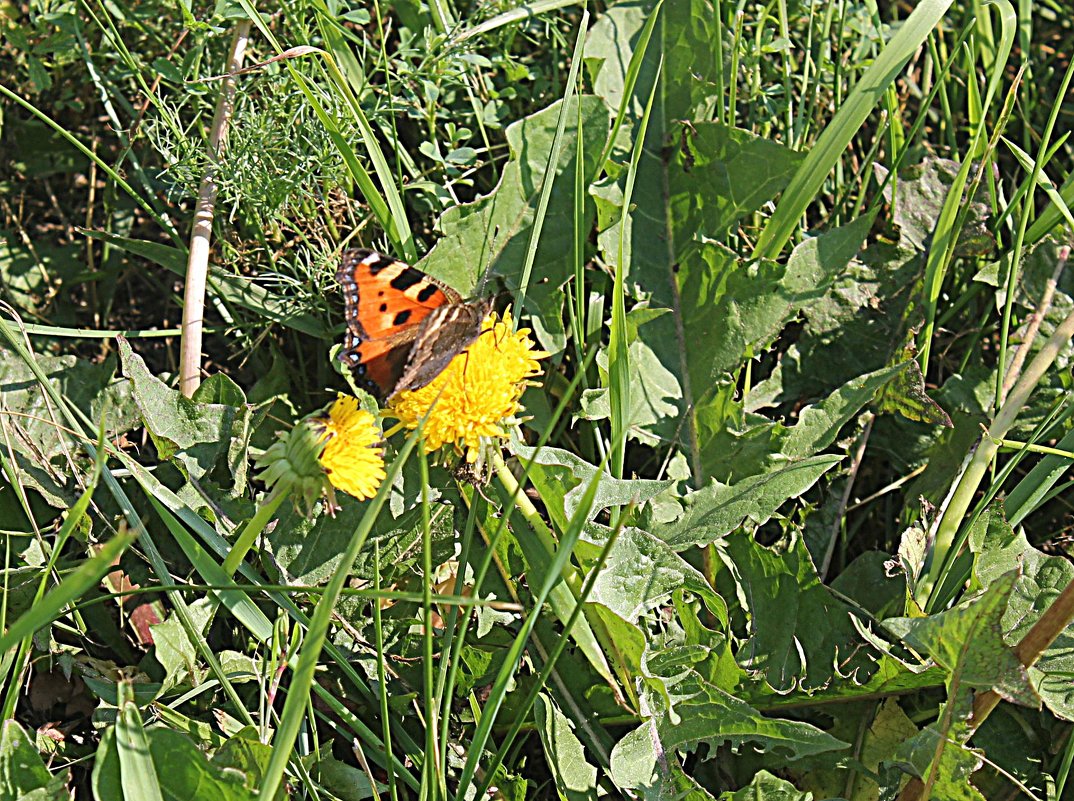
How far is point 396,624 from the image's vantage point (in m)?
2.25

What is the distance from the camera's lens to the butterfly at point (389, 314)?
78.9 inches

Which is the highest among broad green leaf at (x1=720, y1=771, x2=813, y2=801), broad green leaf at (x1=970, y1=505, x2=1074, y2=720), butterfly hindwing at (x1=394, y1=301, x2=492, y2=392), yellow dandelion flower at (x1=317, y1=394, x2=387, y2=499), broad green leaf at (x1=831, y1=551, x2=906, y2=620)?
butterfly hindwing at (x1=394, y1=301, x2=492, y2=392)

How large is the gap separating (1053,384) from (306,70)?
2.13 meters

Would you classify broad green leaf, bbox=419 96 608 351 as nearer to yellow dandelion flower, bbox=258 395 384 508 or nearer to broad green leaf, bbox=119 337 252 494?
broad green leaf, bbox=119 337 252 494

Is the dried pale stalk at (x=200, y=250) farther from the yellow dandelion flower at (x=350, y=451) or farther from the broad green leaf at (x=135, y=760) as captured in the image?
the broad green leaf at (x=135, y=760)

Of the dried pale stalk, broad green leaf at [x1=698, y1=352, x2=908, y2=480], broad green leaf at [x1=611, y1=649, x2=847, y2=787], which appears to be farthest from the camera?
the dried pale stalk

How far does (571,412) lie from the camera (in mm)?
2588

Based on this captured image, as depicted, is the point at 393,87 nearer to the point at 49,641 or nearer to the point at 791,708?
the point at 49,641

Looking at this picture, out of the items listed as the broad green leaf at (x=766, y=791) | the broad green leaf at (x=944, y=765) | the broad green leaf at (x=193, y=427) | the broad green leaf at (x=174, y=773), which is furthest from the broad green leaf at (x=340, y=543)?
the broad green leaf at (x=944, y=765)

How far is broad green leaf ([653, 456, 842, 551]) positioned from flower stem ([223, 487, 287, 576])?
2.95 ft

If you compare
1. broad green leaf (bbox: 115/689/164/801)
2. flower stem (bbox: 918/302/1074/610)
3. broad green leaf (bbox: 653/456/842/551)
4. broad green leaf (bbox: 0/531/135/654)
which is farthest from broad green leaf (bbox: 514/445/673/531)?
broad green leaf (bbox: 0/531/135/654)

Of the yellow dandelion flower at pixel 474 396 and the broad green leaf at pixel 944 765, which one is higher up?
the yellow dandelion flower at pixel 474 396

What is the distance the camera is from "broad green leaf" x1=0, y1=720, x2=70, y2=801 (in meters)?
1.73

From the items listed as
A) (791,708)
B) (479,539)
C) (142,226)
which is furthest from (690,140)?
(142,226)
